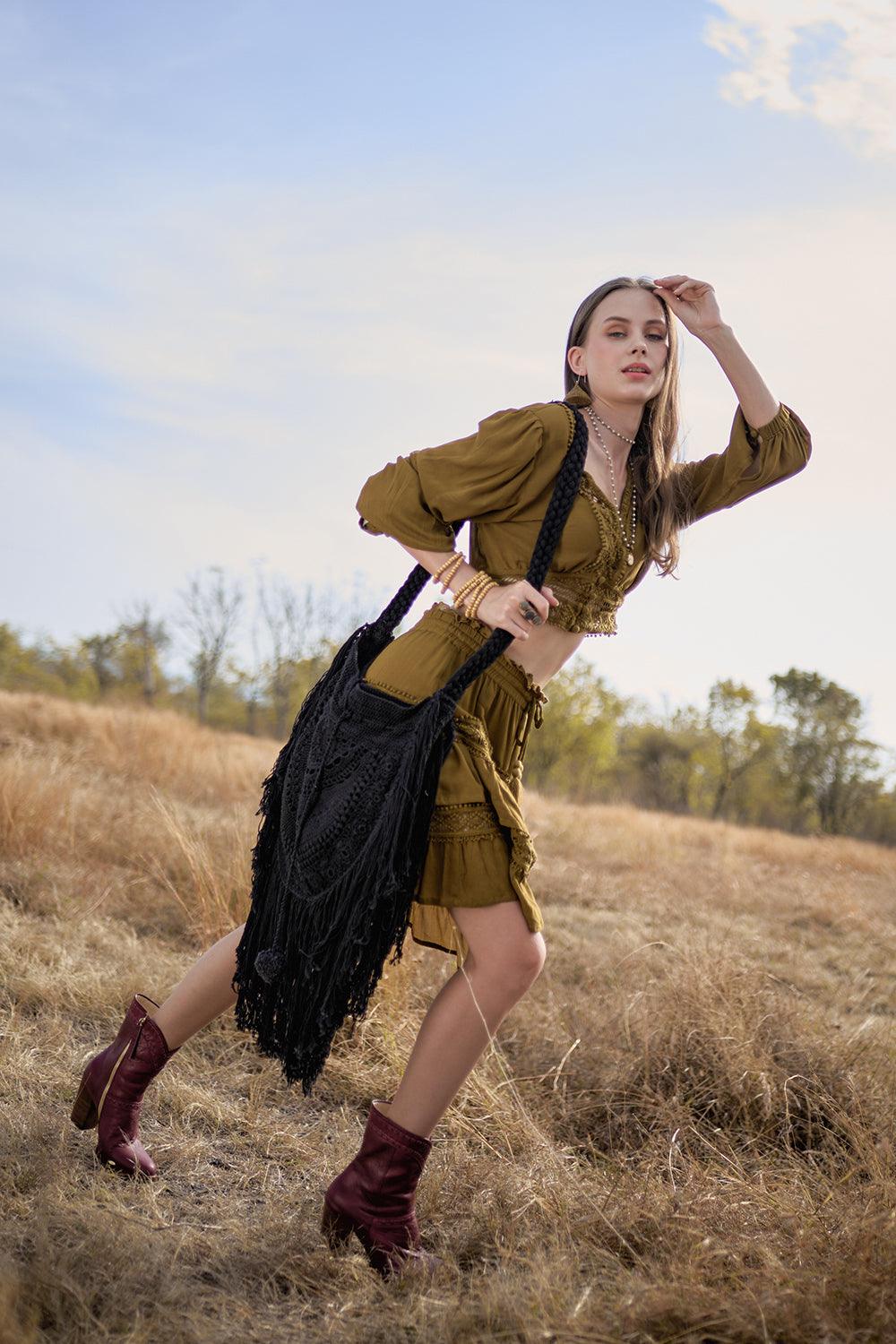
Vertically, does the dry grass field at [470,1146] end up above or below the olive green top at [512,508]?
below

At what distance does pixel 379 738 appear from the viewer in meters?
2.08

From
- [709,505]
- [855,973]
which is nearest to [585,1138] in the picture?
[709,505]

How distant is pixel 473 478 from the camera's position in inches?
81.7

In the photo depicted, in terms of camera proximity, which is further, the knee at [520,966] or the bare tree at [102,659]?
the bare tree at [102,659]

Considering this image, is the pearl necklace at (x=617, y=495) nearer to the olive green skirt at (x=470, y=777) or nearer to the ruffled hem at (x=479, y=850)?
the olive green skirt at (x=470, y=777)

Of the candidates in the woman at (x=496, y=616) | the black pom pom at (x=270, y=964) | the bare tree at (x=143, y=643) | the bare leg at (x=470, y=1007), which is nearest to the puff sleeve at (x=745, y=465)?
the woman at (x=496, y=616)

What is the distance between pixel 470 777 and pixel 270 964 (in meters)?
0.64

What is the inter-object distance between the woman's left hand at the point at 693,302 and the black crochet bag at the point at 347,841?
1.42ft

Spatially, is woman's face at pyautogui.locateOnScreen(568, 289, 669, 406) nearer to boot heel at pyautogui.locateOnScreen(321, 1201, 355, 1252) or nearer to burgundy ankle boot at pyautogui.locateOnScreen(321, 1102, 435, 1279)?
burgundy ankle boot at pyautogui.locateOnScreen(321, 1102, 435, 1279)

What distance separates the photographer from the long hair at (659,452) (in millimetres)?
2342

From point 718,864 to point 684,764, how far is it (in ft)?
109

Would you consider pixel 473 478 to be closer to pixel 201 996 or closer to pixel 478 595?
pixel 478 595

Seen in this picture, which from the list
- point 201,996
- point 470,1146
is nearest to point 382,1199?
point 201,996

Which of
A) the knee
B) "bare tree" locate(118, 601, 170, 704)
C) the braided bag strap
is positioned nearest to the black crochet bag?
the braided bag strap
